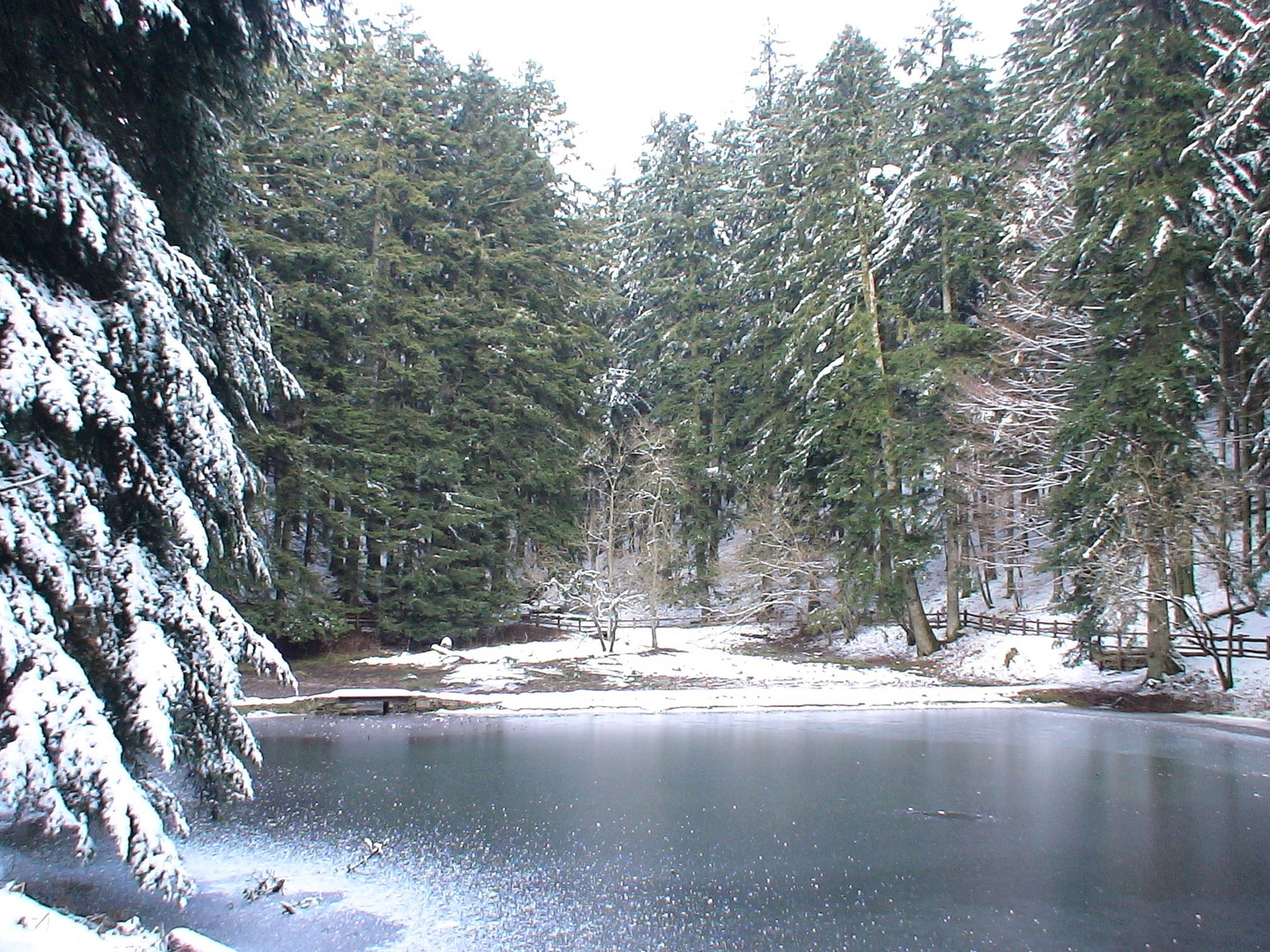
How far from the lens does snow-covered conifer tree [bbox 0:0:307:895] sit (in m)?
4.47

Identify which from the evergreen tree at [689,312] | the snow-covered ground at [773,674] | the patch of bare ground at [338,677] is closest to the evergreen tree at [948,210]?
the snow-covered ground at [773,674]

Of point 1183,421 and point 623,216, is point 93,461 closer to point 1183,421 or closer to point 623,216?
point 1183,421

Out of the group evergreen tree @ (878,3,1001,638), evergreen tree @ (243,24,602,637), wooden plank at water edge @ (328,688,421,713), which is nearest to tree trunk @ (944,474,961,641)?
evergreen tree @ (878,3,1001,638)

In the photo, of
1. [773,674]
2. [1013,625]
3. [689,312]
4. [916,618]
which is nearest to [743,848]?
[773,674]

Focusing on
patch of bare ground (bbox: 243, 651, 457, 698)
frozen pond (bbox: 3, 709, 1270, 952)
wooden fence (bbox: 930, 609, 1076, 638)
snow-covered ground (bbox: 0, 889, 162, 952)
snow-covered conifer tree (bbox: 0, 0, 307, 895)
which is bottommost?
frozen pond (bbox: 3, 709, 1270, 952)

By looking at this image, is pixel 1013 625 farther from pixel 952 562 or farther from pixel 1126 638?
pixel 1126 638

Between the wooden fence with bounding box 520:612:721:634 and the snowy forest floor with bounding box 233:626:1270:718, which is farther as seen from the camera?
the wooden fence with bounding box 520:612:721:634

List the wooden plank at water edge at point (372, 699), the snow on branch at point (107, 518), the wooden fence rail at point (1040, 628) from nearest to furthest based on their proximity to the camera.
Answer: the snow on branch at point (107, 518) → the wooden plank at water edge at point (372, 699) → the wooden fence rail at point (1040, 628)

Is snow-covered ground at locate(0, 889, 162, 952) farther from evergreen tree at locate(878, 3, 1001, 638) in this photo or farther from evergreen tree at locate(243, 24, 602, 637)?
evergreen tree at locate(878, 3, 1001, 638)

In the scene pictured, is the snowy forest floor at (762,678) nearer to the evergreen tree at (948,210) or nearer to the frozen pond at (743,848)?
the evergreen tree at (948,210)

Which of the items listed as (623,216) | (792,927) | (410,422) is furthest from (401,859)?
(623,216)

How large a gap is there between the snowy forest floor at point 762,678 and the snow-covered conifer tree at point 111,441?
1291 cm

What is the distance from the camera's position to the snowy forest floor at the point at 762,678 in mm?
17828

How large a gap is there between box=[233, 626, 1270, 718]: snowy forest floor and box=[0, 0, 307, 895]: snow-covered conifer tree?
12.9 m
